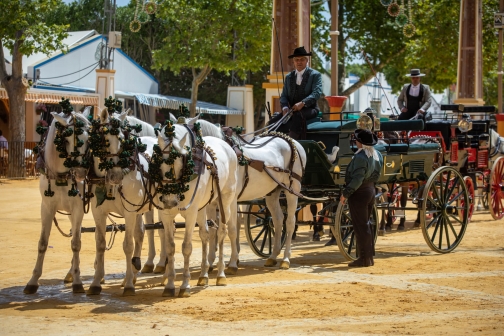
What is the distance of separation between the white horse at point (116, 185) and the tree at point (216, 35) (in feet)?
75.7

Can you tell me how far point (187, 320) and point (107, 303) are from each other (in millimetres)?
1330

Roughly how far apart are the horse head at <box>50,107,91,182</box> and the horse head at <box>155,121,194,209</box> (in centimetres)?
80

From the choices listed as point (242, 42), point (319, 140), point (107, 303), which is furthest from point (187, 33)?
point (107, 303)

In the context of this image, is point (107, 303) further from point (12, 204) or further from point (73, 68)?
point (73, 68)

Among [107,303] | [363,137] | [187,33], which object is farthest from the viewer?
[187,33]

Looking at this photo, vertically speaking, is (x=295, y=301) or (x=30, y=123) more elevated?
(x=30, y=123)

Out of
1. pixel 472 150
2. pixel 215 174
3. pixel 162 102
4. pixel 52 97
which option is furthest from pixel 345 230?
pixel 162 102

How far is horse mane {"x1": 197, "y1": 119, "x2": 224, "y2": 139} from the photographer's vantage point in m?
11.0

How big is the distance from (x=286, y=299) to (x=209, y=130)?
284 cm

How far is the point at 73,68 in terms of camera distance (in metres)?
32.0

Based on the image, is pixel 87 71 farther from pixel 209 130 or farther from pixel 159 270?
pixel 209 130

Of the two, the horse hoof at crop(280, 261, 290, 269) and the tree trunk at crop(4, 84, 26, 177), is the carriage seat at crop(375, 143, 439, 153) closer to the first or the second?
the horse hoof at crop(280, 261, 290, 269)

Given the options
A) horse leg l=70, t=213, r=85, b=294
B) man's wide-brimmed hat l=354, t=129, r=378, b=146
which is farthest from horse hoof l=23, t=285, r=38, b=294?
man's wide-brimmed hat l=354, t=129, r=378, b=146

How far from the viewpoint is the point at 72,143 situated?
946 centimetres
